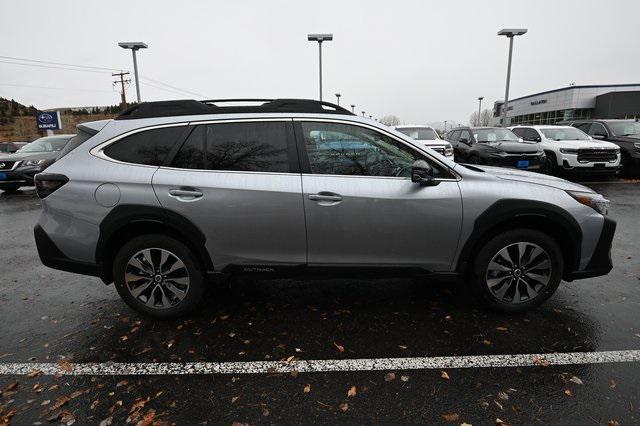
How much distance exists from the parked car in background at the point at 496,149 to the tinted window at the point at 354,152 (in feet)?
30.0

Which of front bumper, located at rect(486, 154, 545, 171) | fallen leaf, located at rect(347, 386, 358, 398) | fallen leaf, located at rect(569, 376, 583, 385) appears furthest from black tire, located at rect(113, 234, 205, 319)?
front bumper, located at rect(486, 154, 545, 171)

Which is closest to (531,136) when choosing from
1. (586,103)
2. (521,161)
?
(521,161)

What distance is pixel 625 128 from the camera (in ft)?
43.6

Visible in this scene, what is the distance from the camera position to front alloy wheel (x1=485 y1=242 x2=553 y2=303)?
343cm

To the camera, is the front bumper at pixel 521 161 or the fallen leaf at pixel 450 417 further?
the front bumper at pixel 521 161

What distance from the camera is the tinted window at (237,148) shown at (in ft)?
11.1

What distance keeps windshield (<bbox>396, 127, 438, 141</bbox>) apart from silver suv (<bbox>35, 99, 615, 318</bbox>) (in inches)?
395

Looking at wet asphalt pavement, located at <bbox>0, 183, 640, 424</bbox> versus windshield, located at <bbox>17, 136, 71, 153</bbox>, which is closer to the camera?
wet asphalt pavement, located at <bbox>0, 183, 640, 424</bbox>

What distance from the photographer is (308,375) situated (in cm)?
277

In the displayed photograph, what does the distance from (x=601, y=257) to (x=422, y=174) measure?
181 cm

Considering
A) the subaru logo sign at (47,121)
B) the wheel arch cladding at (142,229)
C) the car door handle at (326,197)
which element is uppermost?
the subaru logo sign at (47,121)

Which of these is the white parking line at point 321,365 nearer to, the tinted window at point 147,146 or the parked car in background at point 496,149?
the tinted window at point 147,146

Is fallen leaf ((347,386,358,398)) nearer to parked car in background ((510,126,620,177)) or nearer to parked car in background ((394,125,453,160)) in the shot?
parked car in background ((394,125,453,160))

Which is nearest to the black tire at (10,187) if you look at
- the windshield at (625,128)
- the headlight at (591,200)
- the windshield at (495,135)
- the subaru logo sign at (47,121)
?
the headlight at (591,200)
